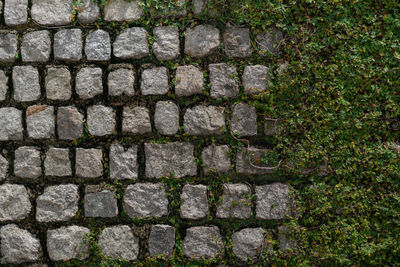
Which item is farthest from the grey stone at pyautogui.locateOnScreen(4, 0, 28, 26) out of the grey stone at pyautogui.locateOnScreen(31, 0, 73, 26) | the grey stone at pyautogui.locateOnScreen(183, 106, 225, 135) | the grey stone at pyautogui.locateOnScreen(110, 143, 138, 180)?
the grey stone at pyautogui.locateOnScreen(183, 106, 225, 135)

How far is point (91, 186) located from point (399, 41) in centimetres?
278

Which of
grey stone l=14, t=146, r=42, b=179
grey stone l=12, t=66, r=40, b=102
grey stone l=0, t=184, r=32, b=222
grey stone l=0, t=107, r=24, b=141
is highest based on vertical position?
grey stone l=12, t=66, r=40, b=102

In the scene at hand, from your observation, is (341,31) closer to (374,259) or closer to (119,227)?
(374,259)

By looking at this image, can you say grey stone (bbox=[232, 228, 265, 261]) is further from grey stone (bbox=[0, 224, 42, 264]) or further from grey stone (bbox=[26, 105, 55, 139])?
grey stone (bbox=[26, 105, 55, 139])

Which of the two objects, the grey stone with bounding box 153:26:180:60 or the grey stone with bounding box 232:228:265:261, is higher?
the grey stone with bounding box 153:26:180:60

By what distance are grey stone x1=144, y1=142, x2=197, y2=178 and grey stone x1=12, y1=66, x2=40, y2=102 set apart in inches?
41.1

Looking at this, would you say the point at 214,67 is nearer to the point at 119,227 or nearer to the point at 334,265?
the point at 119,227

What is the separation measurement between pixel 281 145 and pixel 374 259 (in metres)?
1.18

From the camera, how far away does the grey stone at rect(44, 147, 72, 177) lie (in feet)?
10.1

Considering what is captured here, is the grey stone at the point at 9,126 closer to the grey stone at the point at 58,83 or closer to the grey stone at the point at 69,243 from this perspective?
the grey stone at the point at 58,83

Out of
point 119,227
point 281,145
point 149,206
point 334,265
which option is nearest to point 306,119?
point 281,145

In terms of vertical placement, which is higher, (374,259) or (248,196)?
(248,196)

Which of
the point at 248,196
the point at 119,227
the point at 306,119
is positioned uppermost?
the point at 306,119

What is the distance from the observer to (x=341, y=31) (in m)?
3.03
